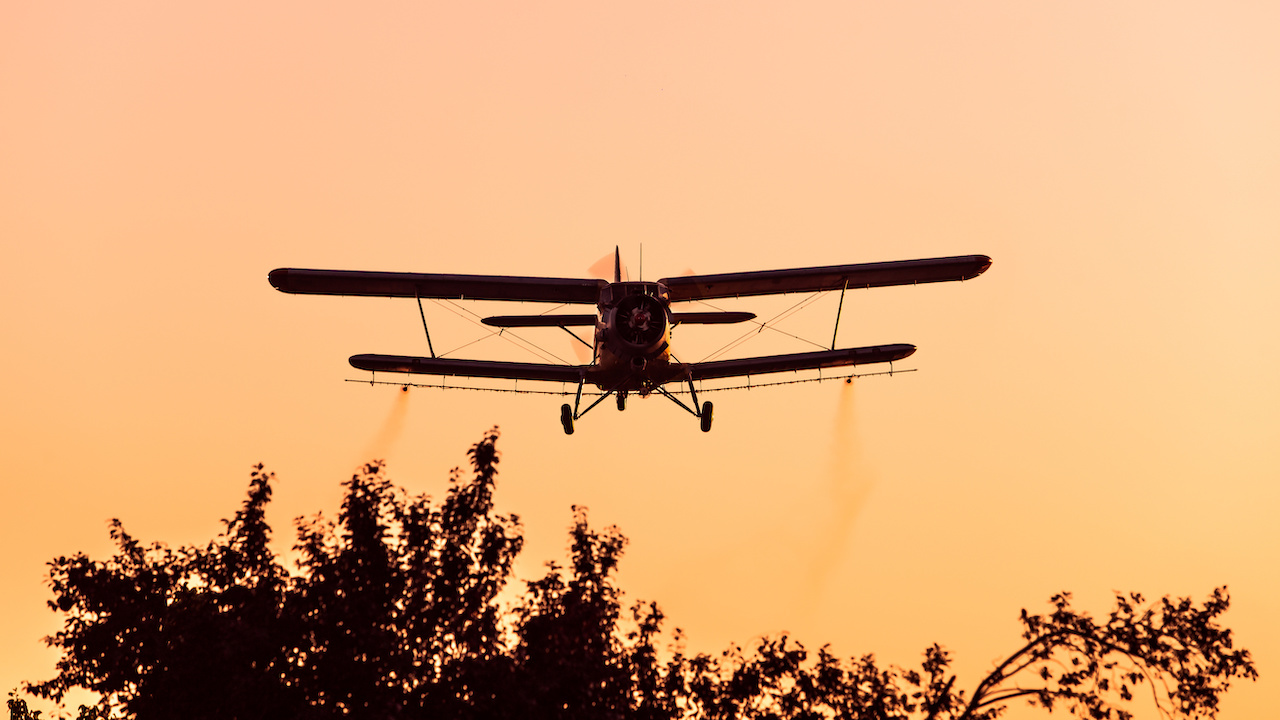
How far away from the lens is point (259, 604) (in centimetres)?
2581

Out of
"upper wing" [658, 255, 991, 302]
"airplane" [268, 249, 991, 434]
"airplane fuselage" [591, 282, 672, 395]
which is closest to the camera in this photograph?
"airplane fuselage" [591, 282, 672, 395]

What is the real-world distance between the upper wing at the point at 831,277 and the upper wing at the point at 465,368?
3.84 metres

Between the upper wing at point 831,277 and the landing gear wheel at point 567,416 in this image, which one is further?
the upper wing at point 831,277

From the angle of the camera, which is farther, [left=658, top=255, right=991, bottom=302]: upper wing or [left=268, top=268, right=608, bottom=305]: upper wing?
[left=658, top=255, right=991, bottom=302]: upper wing

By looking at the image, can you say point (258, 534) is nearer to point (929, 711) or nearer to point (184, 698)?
point (184, 698)

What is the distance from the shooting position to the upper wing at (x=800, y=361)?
38250 mm

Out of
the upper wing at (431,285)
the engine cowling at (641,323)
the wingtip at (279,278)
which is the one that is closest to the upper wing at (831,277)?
the upper wing at (431,285)

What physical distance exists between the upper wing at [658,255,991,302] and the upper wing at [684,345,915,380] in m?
2.25

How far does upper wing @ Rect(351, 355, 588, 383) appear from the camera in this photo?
38312mm

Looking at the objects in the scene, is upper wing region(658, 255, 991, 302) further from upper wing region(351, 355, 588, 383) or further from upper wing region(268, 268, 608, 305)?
upper wing region(351, 355, 588, 383)

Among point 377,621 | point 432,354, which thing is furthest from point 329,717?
point 432,354

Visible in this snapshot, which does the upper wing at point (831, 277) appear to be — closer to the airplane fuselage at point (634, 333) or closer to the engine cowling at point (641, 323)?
the airplane fuselage at point (634, 333)

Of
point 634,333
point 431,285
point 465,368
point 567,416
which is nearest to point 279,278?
point 431,285

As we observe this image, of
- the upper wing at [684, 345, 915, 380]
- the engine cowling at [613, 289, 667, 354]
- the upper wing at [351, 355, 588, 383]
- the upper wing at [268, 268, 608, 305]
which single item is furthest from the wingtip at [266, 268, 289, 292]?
the upper wing at [684, 345, 915, 380]
